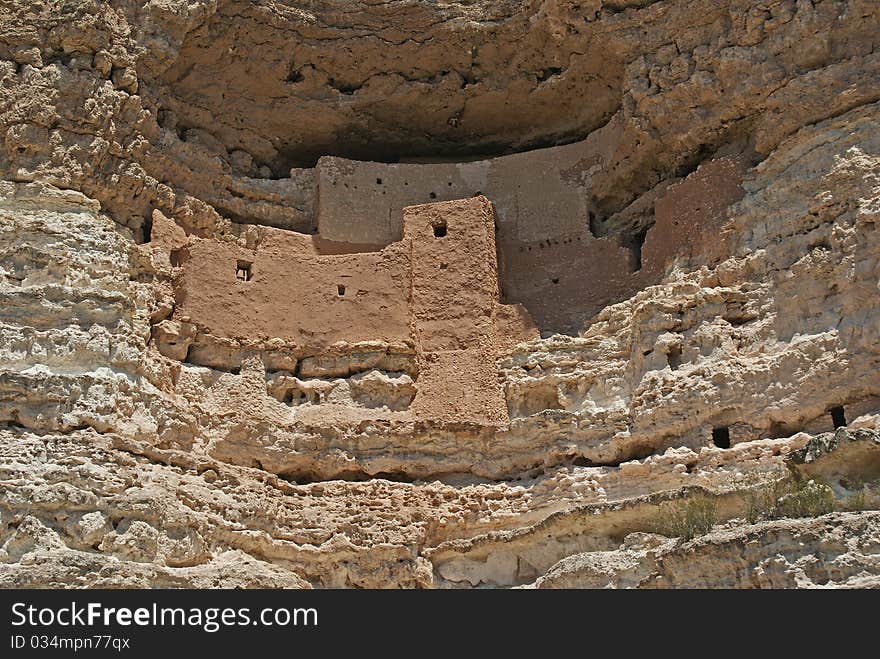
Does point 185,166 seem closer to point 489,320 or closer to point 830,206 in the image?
point 489,320

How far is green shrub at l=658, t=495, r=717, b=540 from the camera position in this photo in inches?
514

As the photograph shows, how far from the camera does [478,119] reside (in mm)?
20609

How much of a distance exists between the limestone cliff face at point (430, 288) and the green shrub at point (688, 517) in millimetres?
45

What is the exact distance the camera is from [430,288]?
18.1 meters

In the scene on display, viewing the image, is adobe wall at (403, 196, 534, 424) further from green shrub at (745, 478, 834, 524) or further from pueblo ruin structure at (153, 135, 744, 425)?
green shrub at (745, 478, 834, 524)

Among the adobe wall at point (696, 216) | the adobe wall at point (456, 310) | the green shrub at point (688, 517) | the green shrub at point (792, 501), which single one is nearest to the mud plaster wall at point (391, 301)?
the adobe wall at point (456, 310)

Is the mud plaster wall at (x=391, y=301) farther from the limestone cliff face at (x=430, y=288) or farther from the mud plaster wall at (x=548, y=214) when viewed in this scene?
the mud plaster wall at (x=548, y=214)

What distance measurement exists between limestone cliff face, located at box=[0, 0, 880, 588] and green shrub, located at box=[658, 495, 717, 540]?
5cm

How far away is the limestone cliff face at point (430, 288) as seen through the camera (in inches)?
579

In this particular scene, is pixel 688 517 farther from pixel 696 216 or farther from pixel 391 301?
pixel 391 301

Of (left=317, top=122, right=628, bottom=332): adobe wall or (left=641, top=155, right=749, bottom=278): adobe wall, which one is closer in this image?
(left=641, top=155, right=749, bottom=278): adobe wall

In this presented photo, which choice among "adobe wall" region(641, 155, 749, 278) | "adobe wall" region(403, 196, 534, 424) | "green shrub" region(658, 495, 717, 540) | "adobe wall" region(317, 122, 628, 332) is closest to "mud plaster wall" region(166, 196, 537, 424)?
"adobe wall" region(403, 196, 534, 424)

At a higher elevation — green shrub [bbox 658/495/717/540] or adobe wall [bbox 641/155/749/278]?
adobe wall [bbox 641/155/749/278]

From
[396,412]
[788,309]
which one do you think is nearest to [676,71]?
[788,309]
